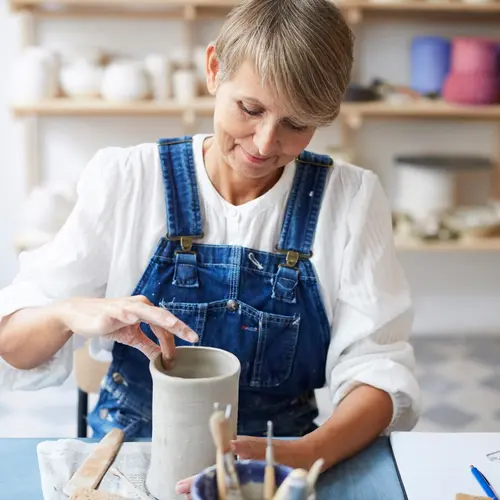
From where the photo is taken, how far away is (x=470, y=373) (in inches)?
126

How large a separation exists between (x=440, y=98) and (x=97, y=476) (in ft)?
8.58

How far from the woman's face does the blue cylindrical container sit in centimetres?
216

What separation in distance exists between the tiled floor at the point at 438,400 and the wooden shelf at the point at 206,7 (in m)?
1.40

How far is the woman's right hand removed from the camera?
0.96m

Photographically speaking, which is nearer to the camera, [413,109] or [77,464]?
[77,464]

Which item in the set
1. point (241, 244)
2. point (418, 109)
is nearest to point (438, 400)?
point (418, 109)

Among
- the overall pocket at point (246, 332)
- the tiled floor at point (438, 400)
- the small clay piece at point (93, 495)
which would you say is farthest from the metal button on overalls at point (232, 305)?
the tiled floor at point (438, 400)

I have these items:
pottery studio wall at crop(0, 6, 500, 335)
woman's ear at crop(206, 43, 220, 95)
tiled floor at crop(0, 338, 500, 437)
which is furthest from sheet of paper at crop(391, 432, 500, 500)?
pottery studio wall at crop(0, 6, 500, 335)

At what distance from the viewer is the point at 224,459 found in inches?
30.1

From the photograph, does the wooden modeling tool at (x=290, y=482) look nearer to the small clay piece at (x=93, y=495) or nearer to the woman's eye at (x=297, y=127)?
the small clay piece at (x=93, y=495)

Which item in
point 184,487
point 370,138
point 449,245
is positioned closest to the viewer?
point 184,487

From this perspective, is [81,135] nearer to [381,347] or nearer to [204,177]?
[204,177]

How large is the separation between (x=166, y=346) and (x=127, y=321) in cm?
6

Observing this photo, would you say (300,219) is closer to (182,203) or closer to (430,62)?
(182,203)
